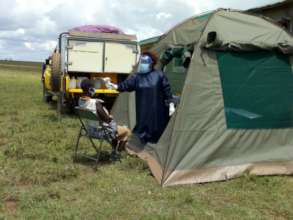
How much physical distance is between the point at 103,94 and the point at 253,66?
5946mm

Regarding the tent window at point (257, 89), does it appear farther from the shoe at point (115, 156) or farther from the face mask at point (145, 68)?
the shoe at point (115, 156)

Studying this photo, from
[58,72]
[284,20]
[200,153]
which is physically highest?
[284,20]

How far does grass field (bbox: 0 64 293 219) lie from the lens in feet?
15.6

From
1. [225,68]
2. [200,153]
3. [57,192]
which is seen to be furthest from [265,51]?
[57,192]

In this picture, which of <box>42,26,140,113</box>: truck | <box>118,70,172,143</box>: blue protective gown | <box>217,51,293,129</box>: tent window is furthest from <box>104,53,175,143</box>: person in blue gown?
<box>42,26,140,113</box>: truck

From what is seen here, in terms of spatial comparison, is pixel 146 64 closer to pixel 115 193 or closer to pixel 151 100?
pixel 151 100

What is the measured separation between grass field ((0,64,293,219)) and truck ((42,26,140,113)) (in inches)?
170

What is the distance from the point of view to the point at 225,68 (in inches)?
245

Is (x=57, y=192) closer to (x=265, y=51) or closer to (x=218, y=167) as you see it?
(x=218, y=167)

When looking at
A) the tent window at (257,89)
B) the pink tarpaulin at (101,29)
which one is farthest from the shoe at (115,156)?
the pink tarpaulin at (101,29)

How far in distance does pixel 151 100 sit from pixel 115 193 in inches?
70.9

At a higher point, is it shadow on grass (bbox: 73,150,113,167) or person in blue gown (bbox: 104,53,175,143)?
person in blue gown (bbox: 104,53,175,143)

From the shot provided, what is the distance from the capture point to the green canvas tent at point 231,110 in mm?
5945

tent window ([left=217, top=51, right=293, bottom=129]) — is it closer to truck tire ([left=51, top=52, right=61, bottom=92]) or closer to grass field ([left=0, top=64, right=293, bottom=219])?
grass field ([left=0, top=64, right=293, bottom=219])
